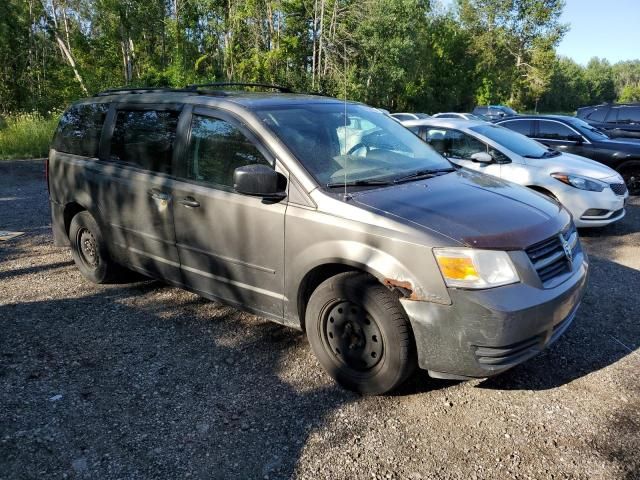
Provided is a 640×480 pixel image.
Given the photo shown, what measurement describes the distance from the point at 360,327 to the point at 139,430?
4.57ft

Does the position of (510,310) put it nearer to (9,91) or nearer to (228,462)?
(228,462)

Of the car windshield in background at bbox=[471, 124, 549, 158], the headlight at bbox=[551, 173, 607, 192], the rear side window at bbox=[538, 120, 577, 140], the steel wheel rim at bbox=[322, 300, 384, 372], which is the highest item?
the rear side window at bbox=[538, 120, 577, 140]

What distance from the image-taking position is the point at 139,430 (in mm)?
2787

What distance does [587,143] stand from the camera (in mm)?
9695

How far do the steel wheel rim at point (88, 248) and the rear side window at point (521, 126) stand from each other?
8.74 meters

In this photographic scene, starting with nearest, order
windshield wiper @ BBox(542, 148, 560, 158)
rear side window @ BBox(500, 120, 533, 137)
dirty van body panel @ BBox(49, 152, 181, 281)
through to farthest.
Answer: dirty van body panel @ BBox(49, 152, 181, 281) → windshield wiper @ BBox(542, 148, 560, 158) → rear side window @ BBox(500, 120, 533, 137)

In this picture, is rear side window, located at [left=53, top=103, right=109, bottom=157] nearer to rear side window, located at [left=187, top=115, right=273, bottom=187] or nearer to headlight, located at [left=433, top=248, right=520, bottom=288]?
rear side window, located at [left=187, top=115, right=273, bottom=187]

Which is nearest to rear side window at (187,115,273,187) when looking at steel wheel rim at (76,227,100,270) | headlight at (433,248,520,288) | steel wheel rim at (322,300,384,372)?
steel wheel rim at (322,300,384,372)

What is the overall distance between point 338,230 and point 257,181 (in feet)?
1.98

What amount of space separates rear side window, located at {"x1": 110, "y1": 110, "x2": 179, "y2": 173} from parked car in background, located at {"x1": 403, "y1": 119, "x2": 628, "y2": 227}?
13.4 feet

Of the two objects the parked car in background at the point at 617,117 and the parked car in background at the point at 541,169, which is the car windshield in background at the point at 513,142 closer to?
the parked car in background at the point at 541,169

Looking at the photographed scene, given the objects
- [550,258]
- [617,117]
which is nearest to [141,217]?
[550,258]

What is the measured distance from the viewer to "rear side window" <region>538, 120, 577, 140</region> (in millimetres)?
9885

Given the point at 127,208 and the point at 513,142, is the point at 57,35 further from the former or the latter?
the point at 127,208
